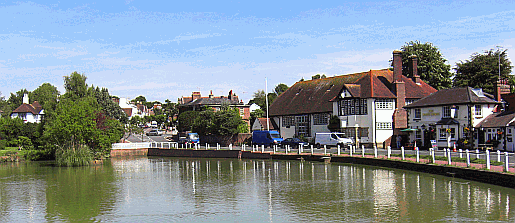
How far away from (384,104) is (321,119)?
907 centimetres

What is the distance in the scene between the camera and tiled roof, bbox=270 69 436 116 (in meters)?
54.9

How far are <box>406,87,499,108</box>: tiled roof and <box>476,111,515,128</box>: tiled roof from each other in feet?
5.20

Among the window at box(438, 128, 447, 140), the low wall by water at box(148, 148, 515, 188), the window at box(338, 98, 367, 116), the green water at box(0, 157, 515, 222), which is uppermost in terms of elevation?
the window at box(338, 98, 367, 116)

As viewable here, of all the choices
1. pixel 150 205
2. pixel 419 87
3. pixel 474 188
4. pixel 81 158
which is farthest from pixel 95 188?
pixel 419 87

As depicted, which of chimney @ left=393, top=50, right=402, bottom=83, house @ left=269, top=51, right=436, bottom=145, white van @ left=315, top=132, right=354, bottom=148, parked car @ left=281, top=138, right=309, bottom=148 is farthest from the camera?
chimney @ left=393, top=50, right=402, bottom=83

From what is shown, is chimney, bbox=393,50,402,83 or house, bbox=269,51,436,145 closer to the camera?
house, bbox=269,51,436,145

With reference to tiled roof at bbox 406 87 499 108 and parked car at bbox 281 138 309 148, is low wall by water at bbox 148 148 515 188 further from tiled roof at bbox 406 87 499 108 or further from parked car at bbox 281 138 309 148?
tiled roof at bbox 406 87 499 108

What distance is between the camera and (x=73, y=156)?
47.6 m

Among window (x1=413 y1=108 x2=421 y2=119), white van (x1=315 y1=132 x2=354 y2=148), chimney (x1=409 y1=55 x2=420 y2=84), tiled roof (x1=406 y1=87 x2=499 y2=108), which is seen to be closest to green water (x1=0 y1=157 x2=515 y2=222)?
white van (x1=315 y1=132 x2=354 y2=148)

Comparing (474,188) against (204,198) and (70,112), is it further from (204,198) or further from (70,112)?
(70,112)

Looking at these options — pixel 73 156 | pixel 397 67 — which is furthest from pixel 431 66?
pixel 73 156

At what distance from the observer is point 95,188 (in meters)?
31.6

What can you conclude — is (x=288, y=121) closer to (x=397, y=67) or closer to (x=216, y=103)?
(x=397, y=67)

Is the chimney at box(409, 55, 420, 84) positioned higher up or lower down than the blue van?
higher up
